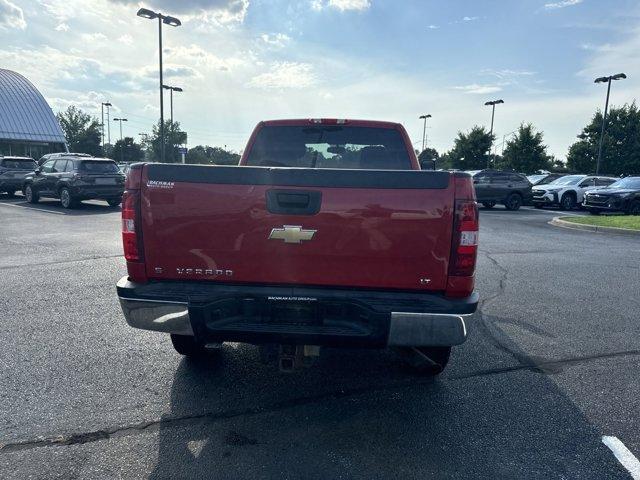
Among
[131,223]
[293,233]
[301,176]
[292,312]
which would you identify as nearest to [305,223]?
[293,233]

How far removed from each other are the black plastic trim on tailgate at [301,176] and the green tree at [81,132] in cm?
7347

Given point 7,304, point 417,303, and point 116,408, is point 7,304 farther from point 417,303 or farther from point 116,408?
point 417,303

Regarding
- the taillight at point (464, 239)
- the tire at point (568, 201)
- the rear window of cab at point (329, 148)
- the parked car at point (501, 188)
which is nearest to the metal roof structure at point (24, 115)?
the parked car at point (501, 188)

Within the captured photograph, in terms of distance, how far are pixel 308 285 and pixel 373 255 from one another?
0.44 meters

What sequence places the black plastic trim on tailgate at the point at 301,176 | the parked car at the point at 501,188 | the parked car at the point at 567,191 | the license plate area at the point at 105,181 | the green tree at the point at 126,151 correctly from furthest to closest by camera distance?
the green tree at the point at 126,151
the parked car at the point at 567,191
the parked car at the point at 501,188
the license plate area at the point at 105,181
the black plastic trim on tailgate at the point at 301,176

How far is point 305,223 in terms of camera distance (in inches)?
114

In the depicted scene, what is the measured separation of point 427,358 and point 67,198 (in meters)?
16.7

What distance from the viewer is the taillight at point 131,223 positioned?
2996mm

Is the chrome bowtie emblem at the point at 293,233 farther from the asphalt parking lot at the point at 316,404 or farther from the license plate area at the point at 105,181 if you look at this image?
the license plate area at the point at 105,181

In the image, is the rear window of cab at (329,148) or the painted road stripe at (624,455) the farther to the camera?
the rear window of cab at (329,148)

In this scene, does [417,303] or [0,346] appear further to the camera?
[0,346]

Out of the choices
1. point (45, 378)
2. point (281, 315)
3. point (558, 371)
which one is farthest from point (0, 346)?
point (558, 371)

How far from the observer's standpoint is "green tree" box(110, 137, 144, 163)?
81125 millimetres

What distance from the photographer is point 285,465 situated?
8.89 feet
